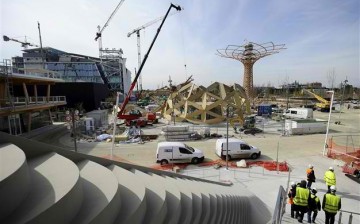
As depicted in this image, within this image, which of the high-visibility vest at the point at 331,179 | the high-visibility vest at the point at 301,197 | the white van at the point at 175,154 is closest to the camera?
the high-visibility vest at the point at 301,197

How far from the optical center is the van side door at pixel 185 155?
51.6 ft

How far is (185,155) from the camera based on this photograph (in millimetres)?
15781

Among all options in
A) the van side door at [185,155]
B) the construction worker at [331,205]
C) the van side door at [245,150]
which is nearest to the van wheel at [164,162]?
the van side door at [185,155]

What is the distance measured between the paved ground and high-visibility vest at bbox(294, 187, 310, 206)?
0.84 metres

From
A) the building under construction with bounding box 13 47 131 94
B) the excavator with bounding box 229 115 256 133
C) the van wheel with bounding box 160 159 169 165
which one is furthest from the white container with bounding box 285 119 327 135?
the building under construction with bounding box 13 47 131 94

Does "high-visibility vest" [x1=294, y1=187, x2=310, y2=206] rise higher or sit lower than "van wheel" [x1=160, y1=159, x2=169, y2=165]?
higher

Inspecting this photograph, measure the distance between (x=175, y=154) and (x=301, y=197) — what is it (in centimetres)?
888

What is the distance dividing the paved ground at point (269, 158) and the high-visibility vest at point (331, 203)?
1.35m

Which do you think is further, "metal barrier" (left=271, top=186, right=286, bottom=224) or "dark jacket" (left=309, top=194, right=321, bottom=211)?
"dark jacket" (left=309, top=194, right=321, bottom=211)

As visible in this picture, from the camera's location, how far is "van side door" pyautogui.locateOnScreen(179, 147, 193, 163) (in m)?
15.7

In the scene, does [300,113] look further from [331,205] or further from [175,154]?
[331,205]

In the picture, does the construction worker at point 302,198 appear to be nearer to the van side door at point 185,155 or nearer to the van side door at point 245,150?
the van side door at point 185,155

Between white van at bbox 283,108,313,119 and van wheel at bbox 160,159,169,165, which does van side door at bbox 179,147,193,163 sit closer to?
van wheel at bbox 160,159,169,165

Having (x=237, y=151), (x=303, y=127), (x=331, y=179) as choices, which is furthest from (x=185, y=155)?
(x=303, y=127)
